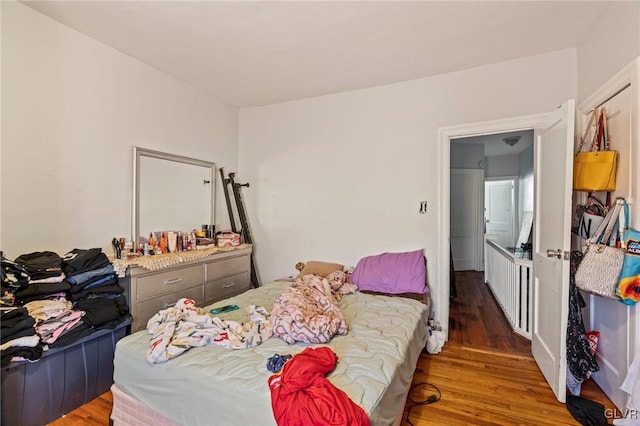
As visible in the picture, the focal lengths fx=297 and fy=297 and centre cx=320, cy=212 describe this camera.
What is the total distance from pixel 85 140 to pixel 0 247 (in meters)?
0.88

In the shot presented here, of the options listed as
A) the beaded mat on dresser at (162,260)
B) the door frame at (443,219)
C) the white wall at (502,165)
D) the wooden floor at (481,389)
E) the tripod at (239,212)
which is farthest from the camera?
the white wall at (502,165)

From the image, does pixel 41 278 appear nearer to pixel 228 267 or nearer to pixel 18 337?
pixel 18 337

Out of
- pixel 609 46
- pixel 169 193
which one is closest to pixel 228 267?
pixel 169 193

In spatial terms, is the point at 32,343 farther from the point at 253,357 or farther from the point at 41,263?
the point at 253,357

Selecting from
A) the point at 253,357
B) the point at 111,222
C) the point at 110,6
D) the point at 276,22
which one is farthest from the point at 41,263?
the point at 276,22

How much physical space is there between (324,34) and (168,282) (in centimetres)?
228

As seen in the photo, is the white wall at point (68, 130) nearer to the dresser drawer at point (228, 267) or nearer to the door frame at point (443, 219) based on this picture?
the dresser drawer at point (228, 267)

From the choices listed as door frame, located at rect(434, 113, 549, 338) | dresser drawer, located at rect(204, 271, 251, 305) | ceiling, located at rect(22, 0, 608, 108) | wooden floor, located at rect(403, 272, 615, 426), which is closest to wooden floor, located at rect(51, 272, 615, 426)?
wooden floor, located at rect(403, 272, 615, 426)

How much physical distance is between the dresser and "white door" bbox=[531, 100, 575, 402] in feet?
8.97

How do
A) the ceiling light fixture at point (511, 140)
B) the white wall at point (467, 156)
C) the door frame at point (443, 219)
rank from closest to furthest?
the door frame at point (443, 219), the ceiling light fixture at point (511, 140), the white wall at point (467, 156)

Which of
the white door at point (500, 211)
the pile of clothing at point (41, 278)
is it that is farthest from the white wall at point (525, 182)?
the pile of clothing at point (41, 278)

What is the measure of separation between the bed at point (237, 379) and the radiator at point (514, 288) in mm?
1723

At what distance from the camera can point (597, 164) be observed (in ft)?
5.94

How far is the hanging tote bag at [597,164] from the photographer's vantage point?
5.85 ft
